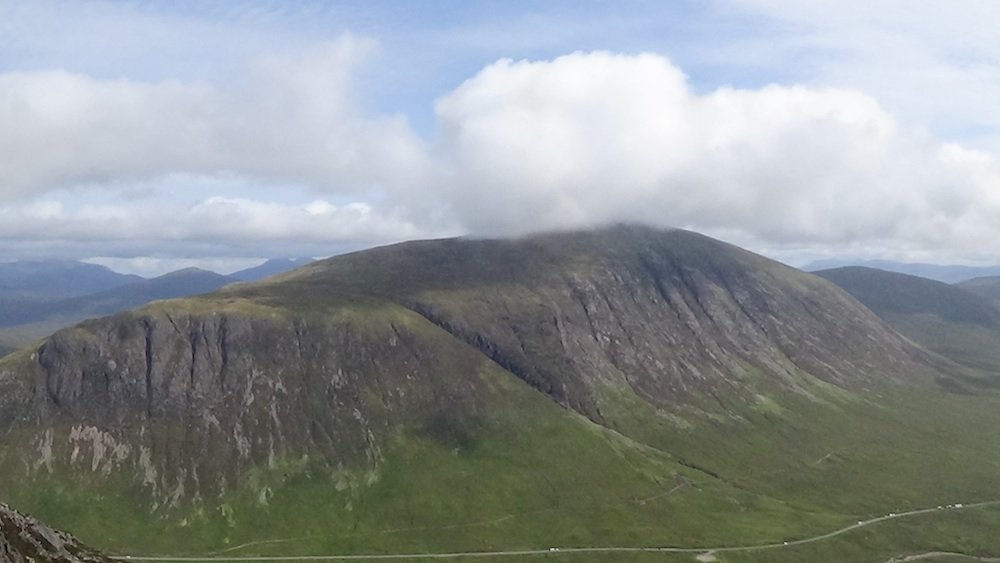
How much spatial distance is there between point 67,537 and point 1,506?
26215 mm

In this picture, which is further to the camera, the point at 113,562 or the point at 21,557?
the point at 113,562

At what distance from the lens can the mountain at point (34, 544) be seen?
123m

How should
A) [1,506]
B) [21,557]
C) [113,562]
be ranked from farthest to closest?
[113,562], [1,506], [21,557]

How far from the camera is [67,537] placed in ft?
544

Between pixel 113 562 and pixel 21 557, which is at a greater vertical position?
pixel 21 557

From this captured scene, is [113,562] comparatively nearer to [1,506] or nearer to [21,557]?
Result: [1,506]

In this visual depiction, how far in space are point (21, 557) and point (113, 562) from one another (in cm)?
4635

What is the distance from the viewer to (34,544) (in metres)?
133

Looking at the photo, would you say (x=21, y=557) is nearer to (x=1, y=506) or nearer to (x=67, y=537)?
(x=1, y=506)

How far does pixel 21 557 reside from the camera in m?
118

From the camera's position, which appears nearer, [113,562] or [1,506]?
[1,506]

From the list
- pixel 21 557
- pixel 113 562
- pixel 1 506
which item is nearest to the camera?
pixel 21 557

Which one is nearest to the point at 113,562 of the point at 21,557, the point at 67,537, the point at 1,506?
the point at 67,537

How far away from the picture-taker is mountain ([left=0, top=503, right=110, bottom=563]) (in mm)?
122950
